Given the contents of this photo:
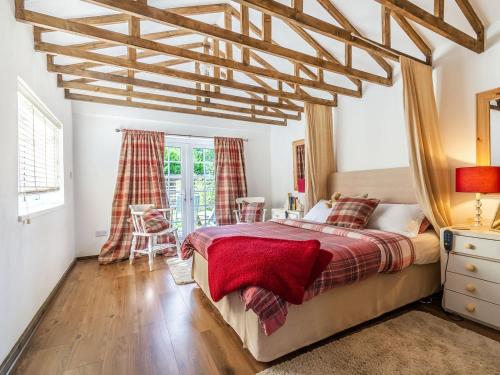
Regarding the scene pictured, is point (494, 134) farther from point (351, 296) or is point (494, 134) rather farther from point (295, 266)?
point (295, 266)

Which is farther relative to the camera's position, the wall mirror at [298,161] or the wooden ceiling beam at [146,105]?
the wall mirror at [298,161]

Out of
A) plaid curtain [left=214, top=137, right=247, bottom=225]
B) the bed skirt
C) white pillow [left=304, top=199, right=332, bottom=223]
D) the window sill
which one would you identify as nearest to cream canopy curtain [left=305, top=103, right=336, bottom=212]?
white pillow [left=304, top=199, right=332, bottom=223]

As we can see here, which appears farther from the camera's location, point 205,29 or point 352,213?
point 352,213

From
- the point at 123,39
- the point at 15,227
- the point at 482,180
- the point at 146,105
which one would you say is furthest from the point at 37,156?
the point at 482,180

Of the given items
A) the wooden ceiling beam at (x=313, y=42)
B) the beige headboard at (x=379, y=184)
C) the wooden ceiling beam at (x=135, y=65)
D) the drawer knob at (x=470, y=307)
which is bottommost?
the drawer knob at (x=470, y=307)

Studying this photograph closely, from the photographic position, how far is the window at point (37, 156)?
2.16 metres

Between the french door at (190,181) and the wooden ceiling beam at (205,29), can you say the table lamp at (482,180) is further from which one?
the french door at (190,181)

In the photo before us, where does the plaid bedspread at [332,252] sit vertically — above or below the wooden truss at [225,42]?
below

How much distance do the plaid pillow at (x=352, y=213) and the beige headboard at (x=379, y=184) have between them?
408 millimetres

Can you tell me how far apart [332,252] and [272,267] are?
0.53 m

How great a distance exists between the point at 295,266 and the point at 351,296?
0.67 m

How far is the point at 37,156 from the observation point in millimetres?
2557

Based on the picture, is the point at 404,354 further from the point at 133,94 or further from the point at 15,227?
the point at 133,94

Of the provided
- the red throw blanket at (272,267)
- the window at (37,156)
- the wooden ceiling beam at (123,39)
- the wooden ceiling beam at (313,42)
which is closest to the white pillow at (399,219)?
the red throw blanket at (272,267)
